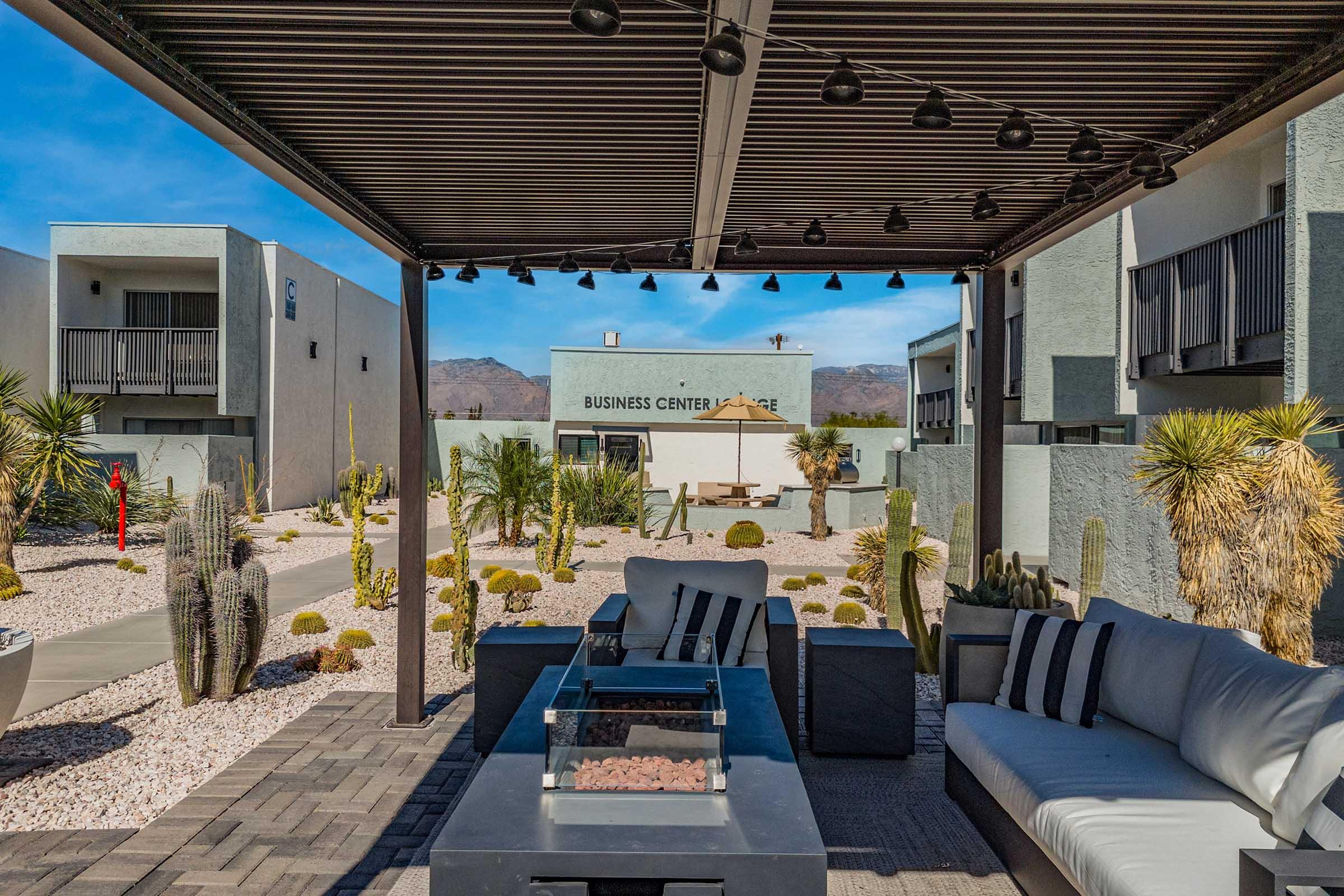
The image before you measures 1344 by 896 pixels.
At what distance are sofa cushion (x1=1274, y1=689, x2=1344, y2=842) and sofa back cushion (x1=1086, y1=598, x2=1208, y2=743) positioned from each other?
2.36ft

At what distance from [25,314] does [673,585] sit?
1555 centimetres

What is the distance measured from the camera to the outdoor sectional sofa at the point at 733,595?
13.3 feet

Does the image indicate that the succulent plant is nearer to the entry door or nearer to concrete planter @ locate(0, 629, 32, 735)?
concrete planter @ locate(0, 629, 32, 735)

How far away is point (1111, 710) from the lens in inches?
129

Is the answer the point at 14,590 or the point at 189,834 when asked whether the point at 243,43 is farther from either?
the point at 14,590

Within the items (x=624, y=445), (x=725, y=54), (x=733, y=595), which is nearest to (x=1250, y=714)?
(x=733, y=595)

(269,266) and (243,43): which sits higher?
(269,266)

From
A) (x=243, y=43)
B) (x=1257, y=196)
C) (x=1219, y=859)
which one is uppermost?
(x=1257, y=196)

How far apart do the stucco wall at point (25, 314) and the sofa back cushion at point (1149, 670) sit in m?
17.2

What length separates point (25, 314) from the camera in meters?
14.6

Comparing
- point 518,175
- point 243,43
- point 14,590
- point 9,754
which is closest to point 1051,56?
point 518,175

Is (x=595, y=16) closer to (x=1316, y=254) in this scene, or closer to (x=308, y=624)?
(x=308, y=624)

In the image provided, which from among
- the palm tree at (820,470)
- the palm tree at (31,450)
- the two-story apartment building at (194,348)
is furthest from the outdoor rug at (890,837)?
the two-story apartment building at (194,348)

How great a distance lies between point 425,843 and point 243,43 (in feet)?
9.23
